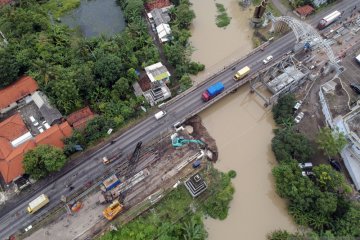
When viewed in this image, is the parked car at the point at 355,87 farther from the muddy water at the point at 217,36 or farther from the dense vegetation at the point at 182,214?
the dense vegetation at the point at 182,214

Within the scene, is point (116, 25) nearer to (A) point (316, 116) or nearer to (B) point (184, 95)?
(B) point (184, 95)

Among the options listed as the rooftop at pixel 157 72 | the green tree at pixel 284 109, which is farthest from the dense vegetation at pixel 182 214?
the rooftop at pixel 157 72

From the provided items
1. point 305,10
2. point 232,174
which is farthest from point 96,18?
point 232,174

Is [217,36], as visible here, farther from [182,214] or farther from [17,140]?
[17,140]

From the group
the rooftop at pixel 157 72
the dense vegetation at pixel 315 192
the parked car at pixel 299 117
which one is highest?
the rooftop at pixel 157 72

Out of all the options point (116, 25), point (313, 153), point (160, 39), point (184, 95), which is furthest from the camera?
point (116, 25)

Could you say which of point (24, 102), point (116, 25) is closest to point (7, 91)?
point (24, 102)
